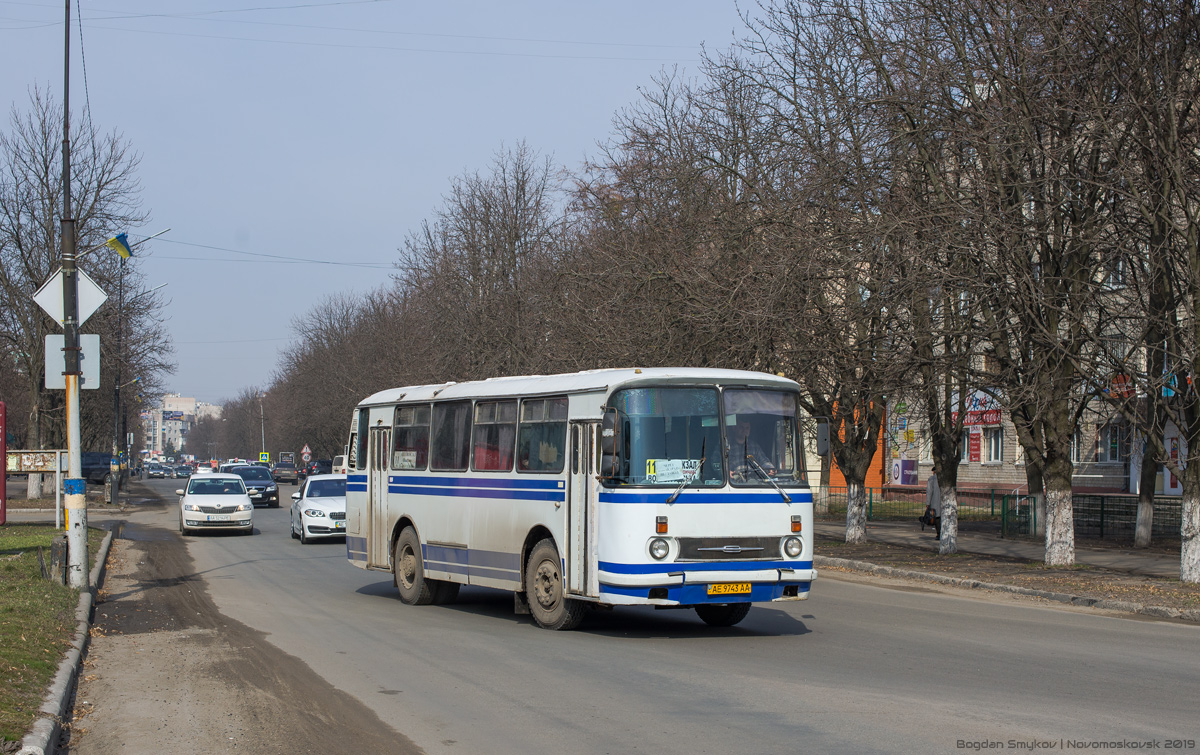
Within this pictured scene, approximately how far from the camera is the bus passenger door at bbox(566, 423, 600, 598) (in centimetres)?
1209

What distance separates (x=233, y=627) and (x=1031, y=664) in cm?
857

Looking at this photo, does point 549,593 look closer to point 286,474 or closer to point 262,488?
point 262,488

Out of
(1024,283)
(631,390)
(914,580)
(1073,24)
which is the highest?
(1073,24)

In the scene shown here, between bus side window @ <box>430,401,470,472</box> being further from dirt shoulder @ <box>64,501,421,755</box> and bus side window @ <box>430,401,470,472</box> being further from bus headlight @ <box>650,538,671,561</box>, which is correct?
bus headlight @ <box>650,538,671,561</box>

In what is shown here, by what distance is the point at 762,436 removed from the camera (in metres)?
12.4

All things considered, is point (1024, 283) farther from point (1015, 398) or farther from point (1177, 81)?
point (1177, 81)

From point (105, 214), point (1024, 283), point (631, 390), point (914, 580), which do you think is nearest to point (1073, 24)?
point (1024, 283)

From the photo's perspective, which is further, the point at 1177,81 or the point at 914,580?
the point at 914,580

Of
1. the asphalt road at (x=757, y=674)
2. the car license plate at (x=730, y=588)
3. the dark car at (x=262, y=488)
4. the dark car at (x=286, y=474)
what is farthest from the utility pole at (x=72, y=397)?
the dark car at (x=286, y=474)

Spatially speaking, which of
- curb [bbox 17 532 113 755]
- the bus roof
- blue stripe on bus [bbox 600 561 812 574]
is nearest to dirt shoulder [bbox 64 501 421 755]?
curb [bbox 17 532 113 755]

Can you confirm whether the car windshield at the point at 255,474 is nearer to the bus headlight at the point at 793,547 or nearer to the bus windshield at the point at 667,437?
the bus windshield at the point at 667,437

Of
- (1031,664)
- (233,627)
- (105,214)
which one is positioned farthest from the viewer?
(105,214)

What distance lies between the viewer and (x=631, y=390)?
12.0 metres

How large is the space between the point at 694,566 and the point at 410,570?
5.73 meters
